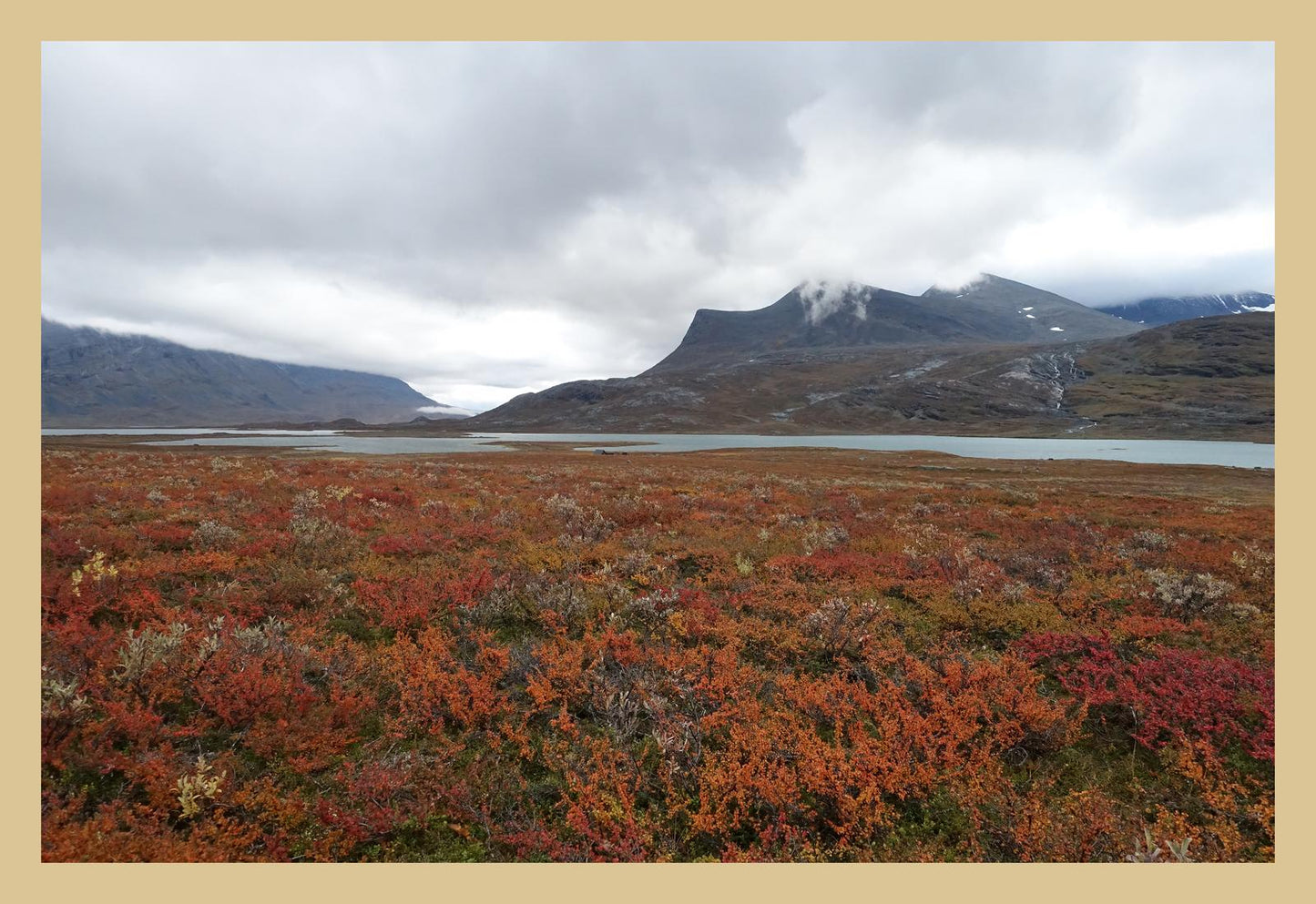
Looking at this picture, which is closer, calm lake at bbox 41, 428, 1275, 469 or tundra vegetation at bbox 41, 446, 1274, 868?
tundra vegetation at bbox 41, 446, 1274, 868

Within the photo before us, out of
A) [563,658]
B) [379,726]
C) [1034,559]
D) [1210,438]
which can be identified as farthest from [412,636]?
[1210,438]

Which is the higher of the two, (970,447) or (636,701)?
(970,447)

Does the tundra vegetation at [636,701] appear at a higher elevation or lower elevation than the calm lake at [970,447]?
lower

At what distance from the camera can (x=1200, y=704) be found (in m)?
7.08

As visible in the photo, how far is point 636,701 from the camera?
24.0 ft

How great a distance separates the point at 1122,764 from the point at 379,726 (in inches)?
365

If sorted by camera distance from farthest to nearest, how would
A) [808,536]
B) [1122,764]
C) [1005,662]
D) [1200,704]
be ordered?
1. [808,536]
2. [1005,662]
3. [1200,704]
4. [1122,764]

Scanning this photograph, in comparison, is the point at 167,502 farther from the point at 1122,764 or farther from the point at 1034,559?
the point at 1034,559

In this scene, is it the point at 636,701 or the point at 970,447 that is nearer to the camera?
the point at 636,701

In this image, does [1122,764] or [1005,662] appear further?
[1005,662]

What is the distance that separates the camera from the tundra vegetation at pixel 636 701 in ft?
17.4

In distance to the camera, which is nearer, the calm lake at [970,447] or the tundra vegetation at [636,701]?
the tundra vegetation at [636,701]

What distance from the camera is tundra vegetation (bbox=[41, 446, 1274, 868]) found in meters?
5.30

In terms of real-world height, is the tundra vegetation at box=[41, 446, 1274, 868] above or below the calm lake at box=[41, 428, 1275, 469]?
below
